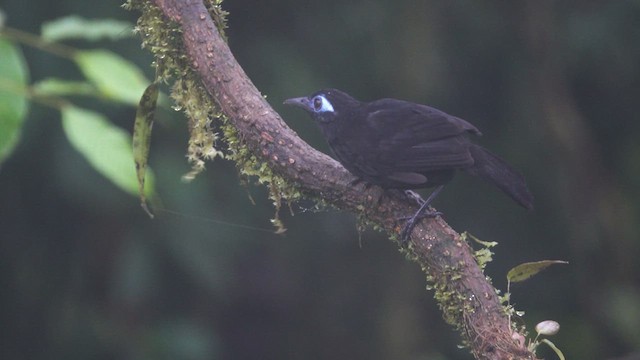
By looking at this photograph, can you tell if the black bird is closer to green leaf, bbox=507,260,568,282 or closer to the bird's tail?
the bird's tail

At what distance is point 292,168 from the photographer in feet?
6.18

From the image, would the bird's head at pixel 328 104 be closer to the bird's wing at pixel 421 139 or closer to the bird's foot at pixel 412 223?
the bird's wing at pixel 421 139

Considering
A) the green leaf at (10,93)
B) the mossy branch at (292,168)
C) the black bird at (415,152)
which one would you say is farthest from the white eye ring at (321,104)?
the green leaf at (10,93)

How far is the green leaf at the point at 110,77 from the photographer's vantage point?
1.66 metres

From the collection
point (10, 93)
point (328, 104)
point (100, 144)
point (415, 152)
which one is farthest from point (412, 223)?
point (10, 93)

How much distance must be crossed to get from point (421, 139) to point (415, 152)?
1.3 inches

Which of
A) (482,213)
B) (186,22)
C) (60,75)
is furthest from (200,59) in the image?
(482,213)

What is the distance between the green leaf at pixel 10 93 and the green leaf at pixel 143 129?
0.25 metres

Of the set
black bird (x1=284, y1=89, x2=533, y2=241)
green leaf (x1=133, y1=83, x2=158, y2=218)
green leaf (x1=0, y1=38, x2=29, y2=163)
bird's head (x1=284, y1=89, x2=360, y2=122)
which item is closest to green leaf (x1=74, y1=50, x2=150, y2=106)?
green leaf (x1=133, y1=83, x2=158, y2=218)

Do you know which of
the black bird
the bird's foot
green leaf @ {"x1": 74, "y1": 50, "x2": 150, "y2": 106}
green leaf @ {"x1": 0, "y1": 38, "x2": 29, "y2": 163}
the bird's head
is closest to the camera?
green leaf @ {"x1": 0, "y1": 38, "x2": 29, "y2": 163}

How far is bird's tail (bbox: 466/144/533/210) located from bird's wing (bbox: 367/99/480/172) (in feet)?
0.14

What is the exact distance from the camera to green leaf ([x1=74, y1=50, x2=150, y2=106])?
65.4 inches

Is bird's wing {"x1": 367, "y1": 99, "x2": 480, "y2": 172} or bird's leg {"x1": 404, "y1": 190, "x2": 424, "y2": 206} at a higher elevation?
bird's wing {"x1": 367, "y1": 99, "x2": 480, "y2": 172}

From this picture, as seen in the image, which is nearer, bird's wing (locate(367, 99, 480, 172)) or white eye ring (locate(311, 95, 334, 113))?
bird's wing (locate(367, 99, 480, 172))
